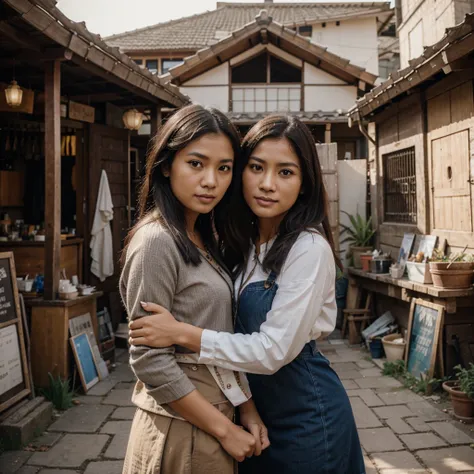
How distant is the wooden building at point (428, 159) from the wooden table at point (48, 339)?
4.19 metres

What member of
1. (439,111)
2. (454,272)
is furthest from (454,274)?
(439,111)

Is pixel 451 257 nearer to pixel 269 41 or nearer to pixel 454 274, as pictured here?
pixel 454 274

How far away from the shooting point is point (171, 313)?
66.1 inches

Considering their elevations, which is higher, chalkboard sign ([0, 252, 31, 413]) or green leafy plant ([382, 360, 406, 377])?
chalkboard sign ([0, 252, 31, 413])

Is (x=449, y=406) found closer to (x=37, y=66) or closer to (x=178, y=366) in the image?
(x=178, y=366)

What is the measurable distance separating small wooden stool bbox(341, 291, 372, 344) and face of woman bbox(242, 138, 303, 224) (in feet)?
21.5

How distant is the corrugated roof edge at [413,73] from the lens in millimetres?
4684

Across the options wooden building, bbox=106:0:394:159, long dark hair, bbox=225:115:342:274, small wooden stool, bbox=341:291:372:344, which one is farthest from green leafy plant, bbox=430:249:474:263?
wooden building, bbox=106:0:394:159

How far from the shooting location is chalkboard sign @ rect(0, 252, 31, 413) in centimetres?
462

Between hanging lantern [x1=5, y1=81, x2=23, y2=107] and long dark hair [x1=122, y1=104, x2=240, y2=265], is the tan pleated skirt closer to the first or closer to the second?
→ long dark hair [x1=122, y1=104, x2=240, y2=265]

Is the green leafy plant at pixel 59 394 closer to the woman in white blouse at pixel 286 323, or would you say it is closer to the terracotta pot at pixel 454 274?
the woman in white blouse at pixel 286 323

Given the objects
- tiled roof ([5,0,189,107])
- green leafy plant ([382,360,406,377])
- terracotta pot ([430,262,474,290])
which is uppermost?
tiled roof ([5,0,189,107])

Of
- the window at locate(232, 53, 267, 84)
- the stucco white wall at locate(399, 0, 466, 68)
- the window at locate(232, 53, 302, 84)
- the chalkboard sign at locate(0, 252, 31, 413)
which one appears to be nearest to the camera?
the chalkboard sign at locate(0, 252, 31, 413)

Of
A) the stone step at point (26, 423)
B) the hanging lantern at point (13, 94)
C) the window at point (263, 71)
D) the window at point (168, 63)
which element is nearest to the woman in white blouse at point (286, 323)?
the stone step at point (26, 423)
